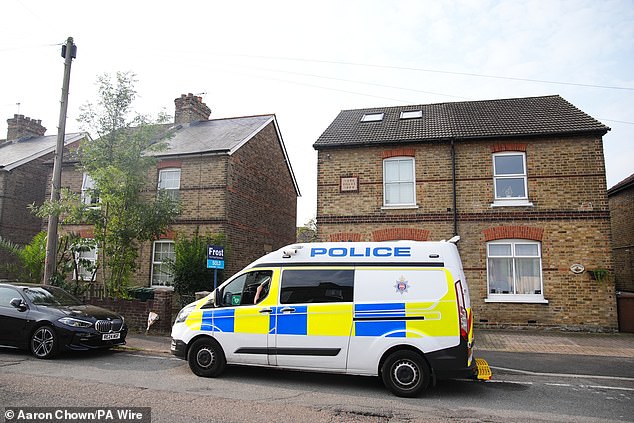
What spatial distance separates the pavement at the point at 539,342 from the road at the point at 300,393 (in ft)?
4.79

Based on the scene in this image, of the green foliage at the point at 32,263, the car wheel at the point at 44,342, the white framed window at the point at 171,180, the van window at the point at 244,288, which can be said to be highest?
the white framed window at the point at 171,180

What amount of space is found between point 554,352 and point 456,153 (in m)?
6.74

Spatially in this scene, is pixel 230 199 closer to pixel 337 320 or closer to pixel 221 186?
pixel 221 186

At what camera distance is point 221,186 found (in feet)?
52.5

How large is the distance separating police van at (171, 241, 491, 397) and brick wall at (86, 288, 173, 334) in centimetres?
428

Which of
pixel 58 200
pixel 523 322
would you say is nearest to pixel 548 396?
pixel 523 322

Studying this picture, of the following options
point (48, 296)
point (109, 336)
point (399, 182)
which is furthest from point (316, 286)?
point (399, 182)

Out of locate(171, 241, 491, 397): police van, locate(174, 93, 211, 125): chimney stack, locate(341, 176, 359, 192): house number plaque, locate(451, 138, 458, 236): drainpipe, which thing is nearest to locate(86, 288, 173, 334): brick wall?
locate(171, 241, 491, 397): police van

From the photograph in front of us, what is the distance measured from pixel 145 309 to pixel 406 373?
319 inches

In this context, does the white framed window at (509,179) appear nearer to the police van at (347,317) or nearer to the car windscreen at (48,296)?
the police van at (347,317)

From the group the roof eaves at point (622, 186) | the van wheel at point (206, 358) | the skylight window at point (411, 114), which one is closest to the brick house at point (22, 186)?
the skylight window at point (411, 114)

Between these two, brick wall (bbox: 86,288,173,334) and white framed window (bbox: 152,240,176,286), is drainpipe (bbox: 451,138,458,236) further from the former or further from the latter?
white framed window (bbox: 152,240,176,286)

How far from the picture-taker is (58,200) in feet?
37.7

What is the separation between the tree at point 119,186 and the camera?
11977 mm
